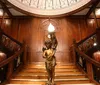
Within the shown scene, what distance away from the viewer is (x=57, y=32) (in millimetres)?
7602

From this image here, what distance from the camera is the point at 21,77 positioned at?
13.1 ft

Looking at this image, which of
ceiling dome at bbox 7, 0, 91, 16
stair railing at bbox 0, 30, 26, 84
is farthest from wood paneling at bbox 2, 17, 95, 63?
stair railing at bbox 0, 30, 26, 84

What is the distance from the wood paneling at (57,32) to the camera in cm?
716

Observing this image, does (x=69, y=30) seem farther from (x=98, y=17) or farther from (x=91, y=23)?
(x=98, y=17)

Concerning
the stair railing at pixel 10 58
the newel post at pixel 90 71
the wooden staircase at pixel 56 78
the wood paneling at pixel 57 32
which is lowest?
the wooden staircase at pixel 56 78

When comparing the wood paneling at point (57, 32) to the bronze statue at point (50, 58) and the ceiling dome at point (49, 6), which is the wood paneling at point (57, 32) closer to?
the ceiling dome at point (49, 6)

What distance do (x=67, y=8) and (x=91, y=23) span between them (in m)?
1.69

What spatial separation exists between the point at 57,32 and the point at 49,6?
1.80 meters

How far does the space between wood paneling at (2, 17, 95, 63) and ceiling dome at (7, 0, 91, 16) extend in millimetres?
471

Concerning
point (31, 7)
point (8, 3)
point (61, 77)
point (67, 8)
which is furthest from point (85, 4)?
point (61, 77)

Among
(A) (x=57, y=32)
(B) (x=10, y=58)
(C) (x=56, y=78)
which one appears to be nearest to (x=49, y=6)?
(A) (x=57, y=32)

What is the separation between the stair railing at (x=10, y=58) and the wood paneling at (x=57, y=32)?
3.42 feet

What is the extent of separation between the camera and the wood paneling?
7164mm

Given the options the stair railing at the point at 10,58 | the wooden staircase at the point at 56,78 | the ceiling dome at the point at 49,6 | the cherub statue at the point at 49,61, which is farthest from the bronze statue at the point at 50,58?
the ceiling dome at the point at 49,6
